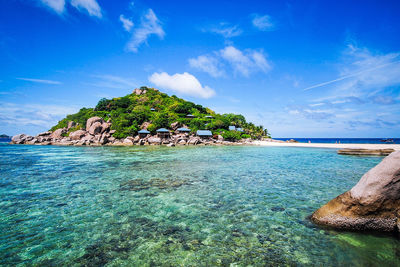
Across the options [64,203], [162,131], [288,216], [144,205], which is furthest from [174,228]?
[162,131]

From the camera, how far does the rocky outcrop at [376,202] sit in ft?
15.1

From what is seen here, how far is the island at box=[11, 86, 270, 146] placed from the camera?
5341cm

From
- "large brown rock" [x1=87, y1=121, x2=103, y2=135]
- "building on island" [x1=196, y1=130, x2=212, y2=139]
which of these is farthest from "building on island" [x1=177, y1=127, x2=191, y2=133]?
"large brown rock" [x1=87, y1=121, x2=103, y2=135]

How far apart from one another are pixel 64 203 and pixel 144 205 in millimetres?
3340

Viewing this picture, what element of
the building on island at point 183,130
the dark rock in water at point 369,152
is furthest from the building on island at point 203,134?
the dark rock in water at point 369,152

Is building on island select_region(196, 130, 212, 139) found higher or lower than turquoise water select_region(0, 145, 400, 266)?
higher

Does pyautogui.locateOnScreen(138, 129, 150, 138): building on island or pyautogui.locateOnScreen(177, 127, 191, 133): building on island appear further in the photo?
pyautogui.locateOnScreen(177, 127, 191, 133): building on island

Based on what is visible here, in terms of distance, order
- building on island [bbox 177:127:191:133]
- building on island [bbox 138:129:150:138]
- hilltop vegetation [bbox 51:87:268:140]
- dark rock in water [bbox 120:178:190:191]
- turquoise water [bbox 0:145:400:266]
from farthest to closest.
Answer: building on island [bbox 177:127:191:133]
hilltop vegetation [bbox 51:87:268:140]
building on island [bbox 138:129:150:138]
dark rock in water [bbox 120:178:190:191]
turquoise water [bbox 0:145:400:266]

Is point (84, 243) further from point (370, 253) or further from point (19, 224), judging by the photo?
point (370, 253)

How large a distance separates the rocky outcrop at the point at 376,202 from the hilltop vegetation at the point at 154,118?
5658cm

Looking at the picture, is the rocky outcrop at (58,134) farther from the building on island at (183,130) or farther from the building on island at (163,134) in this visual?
the building on island at (183,130)

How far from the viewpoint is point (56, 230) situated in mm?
5105

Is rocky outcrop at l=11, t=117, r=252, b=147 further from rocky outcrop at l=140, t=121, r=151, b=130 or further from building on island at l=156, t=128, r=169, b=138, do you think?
rocky outcrop at l=140, t=121, r=151, b=130

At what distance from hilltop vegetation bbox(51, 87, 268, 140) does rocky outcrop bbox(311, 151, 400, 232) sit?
56.6 metres
